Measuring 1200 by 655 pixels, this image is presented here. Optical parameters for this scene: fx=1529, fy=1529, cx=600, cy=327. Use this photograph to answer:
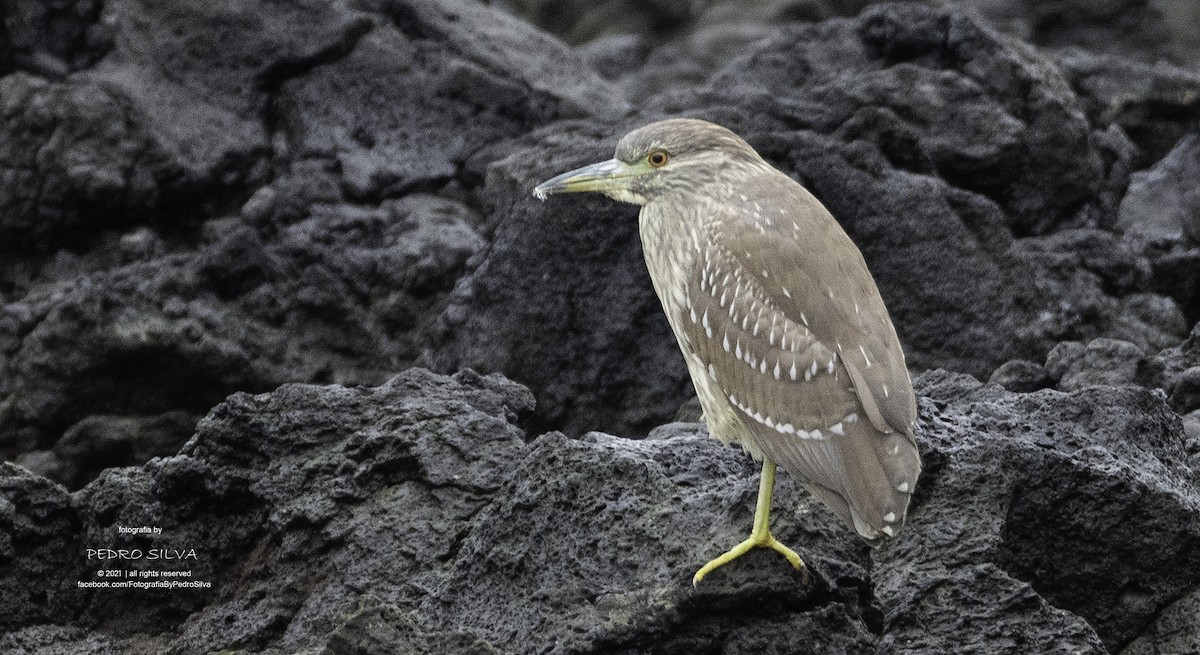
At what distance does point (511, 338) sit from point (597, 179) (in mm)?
2046

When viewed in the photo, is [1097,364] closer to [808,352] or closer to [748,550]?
[808,352]

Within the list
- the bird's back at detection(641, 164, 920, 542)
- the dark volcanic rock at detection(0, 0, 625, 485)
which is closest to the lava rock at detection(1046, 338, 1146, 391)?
the bird's back at detection(641, 164, 920, 542)

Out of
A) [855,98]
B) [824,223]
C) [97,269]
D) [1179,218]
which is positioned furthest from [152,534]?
[1179,218]

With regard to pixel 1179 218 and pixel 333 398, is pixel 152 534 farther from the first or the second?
pixel 1179 218

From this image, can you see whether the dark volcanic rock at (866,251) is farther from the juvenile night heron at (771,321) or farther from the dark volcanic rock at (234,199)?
the juvenile night heron at (771,321)

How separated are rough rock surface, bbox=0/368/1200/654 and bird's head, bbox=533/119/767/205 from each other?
37.4 inches

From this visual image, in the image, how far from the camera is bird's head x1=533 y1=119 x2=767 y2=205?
229 inches

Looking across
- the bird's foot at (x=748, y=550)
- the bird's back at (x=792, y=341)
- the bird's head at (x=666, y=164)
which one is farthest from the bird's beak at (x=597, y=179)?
the bird's foot at (x=748, y=550)

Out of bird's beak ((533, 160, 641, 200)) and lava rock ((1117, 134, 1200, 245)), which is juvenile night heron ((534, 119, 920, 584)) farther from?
lava rock ((1117, 134, 1200, 245))

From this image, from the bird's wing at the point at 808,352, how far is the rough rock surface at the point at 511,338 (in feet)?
0.74

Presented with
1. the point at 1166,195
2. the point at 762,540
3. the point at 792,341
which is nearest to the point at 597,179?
the point at 792,341

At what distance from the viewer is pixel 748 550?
14.8ft

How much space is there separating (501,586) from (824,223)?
5.63ft

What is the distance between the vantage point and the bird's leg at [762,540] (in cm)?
438
